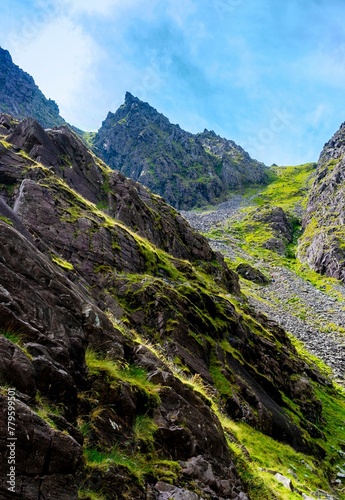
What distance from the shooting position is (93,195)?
47094mm

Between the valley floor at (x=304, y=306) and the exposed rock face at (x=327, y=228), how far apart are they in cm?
880

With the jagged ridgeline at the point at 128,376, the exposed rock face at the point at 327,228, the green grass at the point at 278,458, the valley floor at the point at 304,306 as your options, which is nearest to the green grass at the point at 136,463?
the jagged ridgeline at the point at 128,376

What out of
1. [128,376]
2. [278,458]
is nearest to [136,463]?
[128,376]

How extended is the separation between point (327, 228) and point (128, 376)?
442 feet

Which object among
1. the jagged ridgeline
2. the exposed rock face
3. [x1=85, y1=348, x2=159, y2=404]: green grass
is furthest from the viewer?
the exposed rock face

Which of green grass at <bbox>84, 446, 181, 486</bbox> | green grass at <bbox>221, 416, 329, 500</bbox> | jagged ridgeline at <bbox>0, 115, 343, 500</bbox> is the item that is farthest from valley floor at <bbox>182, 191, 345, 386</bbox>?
green grass at <bbox>84, 446, 181, 486</bbox>

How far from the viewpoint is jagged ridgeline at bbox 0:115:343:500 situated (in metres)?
8.84

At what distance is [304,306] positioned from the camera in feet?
276

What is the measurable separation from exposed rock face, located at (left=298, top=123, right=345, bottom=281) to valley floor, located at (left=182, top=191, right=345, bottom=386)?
8.80m

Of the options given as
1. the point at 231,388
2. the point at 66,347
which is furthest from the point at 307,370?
the point at 66,347

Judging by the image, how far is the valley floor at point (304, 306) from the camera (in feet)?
201

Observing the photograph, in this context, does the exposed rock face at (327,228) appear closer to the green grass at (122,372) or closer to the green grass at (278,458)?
the green grass at (278,458)

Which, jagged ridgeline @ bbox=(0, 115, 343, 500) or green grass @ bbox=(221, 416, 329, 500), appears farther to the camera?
green grass @ bbox=(221, 416, 329, 500)

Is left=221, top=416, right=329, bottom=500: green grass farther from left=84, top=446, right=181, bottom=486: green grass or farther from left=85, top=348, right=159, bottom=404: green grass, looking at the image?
left=84, top=446, right=181, bottom=486: green grass
